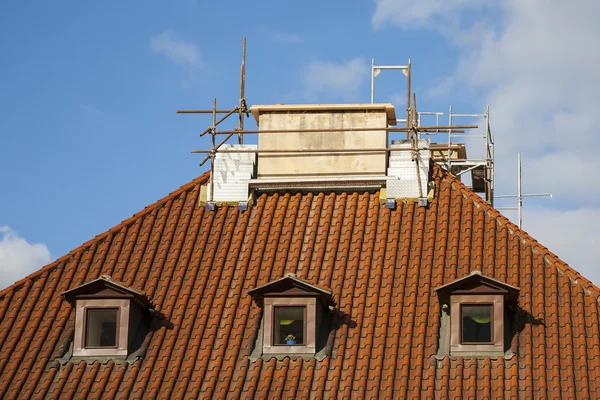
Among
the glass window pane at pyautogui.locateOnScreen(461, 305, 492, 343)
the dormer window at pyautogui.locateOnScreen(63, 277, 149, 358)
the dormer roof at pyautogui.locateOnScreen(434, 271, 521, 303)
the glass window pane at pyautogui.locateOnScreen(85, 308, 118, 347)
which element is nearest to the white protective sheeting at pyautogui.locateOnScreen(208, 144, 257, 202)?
the dormer window at pyautogui.locateOnScreen(63, 277, 149, 358)

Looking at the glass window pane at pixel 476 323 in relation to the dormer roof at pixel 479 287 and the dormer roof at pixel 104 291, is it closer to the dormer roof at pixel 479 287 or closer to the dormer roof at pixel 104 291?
the dormer roof at pixel 479 287

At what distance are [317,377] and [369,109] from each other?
9810 mm

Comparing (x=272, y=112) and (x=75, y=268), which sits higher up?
(x=272, y=112)

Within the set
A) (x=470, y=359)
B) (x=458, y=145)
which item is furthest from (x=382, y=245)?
(x=458, y=145)

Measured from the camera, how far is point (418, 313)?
1289 inches

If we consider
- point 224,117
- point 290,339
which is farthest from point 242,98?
point 290,339

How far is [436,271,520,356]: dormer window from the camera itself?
3167cm

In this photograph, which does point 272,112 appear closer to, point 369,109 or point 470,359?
point 369,109

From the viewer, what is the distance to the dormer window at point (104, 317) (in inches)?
1296

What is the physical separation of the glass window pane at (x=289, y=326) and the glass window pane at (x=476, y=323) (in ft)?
12.1

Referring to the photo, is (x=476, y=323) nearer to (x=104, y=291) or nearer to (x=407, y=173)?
(x=407, y=173)

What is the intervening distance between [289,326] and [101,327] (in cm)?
447

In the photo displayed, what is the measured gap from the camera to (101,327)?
110 ft

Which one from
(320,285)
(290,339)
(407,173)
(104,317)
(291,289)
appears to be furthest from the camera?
(407,173)
